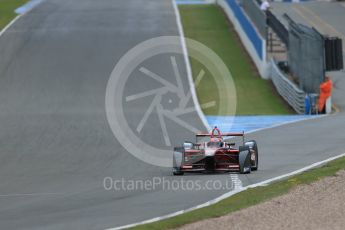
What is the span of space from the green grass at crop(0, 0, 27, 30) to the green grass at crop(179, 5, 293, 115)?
361 inches

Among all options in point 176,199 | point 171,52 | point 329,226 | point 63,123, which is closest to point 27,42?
point 171,52

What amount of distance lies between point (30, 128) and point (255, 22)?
1744 centimetres

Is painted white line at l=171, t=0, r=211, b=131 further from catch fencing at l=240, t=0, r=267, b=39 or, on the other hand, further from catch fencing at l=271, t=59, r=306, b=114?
catch fencing at l=240, t=0, r=267, b=39

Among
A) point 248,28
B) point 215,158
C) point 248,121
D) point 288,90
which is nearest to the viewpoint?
point 215,158

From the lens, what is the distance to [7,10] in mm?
53594

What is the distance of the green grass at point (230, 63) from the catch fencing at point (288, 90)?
9.3 inches

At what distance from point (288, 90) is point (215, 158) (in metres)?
14.5

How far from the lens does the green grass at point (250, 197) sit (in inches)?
520

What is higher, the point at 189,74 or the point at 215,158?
the point at 215,158

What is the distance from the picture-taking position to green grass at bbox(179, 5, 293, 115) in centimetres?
3247

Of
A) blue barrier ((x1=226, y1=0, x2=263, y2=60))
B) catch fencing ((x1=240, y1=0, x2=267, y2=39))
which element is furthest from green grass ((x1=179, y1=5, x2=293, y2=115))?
catch fencing ((x1=240, y1=0, x2=267, y2=39))

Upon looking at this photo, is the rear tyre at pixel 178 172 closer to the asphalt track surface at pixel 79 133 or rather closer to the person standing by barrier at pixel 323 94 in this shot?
the asphalt track surface at pixel 79 133

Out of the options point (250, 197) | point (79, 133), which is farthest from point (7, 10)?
point (250, 197)

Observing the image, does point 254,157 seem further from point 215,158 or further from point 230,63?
point 230,63
